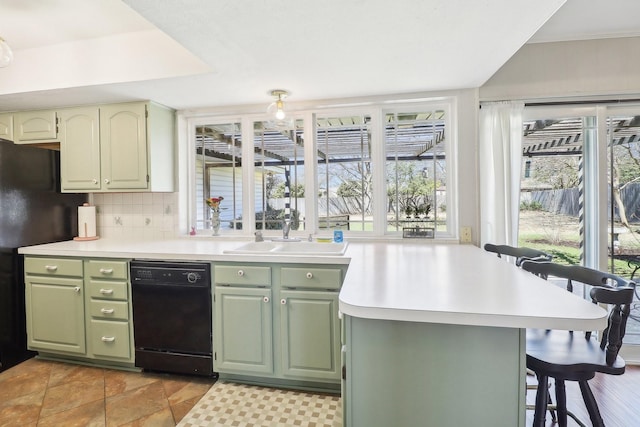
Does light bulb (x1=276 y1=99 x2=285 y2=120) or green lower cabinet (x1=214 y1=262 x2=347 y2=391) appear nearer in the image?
green lower cabinet (x1=214 y1=262 x2=347 y2=391)

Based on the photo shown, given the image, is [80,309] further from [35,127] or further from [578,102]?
[578,102]

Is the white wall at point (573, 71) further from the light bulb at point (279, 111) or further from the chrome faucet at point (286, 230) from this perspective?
the chrome faucet at point (286, 230)

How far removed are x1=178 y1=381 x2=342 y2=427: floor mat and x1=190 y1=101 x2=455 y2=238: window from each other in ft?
3.98

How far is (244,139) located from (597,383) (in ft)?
10.4

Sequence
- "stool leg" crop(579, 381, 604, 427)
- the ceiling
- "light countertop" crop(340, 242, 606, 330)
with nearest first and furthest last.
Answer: "light countertop" crop(340, 242, 606, 330) → "stool leg" crop(579, 381, 604, 427) → the ceiling

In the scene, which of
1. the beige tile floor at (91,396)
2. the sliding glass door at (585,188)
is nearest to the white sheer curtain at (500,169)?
the sliding glass door at (585,188)

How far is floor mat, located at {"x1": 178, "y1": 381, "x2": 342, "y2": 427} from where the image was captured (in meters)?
1.75

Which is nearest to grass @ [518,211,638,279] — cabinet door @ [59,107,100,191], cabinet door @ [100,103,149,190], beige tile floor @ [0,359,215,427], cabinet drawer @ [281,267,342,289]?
cabinet drawer @ [281,267,342,289]

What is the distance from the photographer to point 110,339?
87.7 inches

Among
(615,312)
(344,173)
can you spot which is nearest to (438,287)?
(615,312)

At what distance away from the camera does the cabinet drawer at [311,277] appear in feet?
6.37

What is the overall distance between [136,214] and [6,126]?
51.0 inches

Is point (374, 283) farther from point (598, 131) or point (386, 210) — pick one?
point (598, 131)

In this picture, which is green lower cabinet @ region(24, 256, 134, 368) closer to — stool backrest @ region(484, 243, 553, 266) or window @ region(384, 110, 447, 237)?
window @ region(384, 110, 447, 237)
